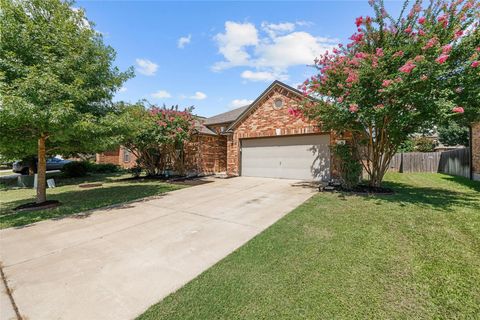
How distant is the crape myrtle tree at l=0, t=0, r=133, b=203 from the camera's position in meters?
5.30

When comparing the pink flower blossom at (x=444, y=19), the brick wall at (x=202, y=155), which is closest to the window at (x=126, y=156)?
the brick wall at (x=202, y=155)

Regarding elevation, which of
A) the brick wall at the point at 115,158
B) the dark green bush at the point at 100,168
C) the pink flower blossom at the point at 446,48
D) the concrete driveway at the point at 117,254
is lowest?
the concrete driveway at the point at 117,254

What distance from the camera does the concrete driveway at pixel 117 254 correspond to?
2533mm

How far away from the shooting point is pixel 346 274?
294 cm

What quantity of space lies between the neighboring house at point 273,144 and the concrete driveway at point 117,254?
520 cm

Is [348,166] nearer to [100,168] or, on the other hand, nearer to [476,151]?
[476,151]

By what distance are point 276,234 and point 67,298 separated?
134 inches

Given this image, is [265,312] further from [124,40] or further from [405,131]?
[124,40]

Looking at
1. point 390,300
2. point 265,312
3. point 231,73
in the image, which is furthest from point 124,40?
point 390,300

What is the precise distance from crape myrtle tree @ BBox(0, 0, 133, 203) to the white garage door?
Result: 26.9 feet

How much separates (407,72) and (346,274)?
19.8 ft

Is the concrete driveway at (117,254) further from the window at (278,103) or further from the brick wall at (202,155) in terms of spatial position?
the brick wall at (202,155)

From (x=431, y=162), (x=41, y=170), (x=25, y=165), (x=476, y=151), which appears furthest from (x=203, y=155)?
(x=431, y=162)

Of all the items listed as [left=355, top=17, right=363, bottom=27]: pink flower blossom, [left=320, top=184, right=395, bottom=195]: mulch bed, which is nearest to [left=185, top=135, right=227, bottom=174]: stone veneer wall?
[left=320, top=184, right=395, bottom=195]: mulch bed
